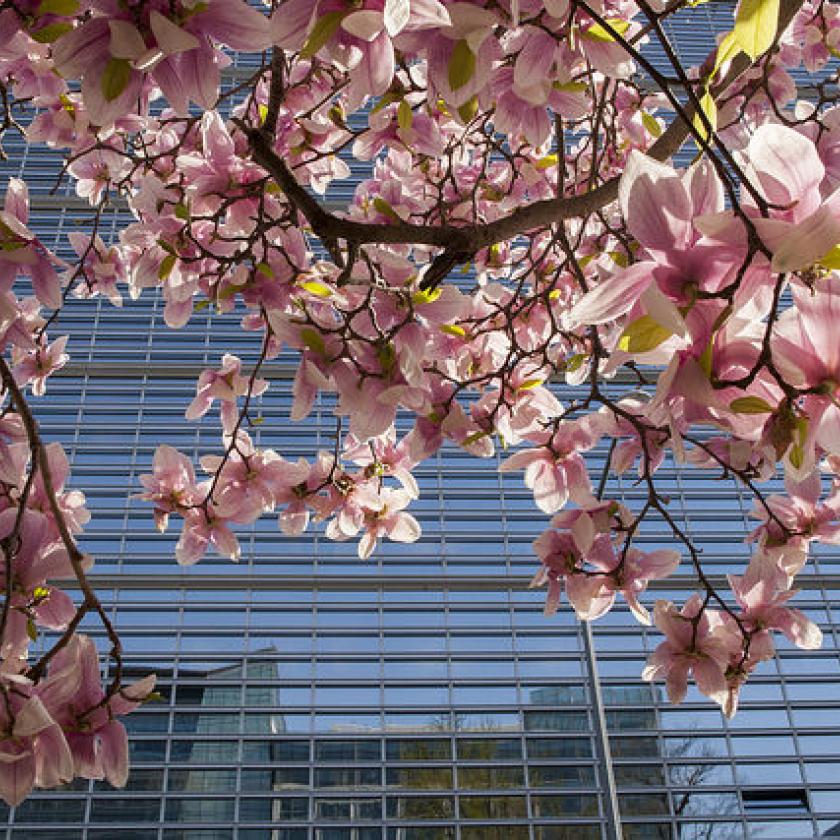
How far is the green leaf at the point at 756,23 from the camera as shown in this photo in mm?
455

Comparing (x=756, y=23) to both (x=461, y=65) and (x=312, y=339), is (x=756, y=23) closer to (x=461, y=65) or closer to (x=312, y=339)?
(x=461, y=65)

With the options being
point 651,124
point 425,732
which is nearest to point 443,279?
point 651,124

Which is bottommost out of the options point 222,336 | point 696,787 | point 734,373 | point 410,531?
point 734,373

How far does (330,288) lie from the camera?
99 cm

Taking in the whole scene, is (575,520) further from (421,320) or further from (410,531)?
(421,320)

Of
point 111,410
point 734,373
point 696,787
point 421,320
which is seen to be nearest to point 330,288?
point 421,320

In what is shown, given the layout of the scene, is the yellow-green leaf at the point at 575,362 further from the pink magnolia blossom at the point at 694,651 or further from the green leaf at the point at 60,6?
the green leaf at the point at 60,6

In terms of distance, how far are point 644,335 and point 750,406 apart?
71 mm

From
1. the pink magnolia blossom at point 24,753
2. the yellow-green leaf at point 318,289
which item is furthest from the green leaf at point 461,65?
the pink magnolia blossom at point 24,753

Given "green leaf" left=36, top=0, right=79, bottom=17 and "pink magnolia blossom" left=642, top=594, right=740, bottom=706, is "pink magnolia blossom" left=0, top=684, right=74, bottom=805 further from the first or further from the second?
"pink magnolia blossom" left=642, top=594, right=740, bottom=706

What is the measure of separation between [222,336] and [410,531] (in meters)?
1.77

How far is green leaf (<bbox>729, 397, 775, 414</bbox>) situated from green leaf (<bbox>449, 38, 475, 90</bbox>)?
306 millimetres

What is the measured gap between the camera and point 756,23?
1.50 ft

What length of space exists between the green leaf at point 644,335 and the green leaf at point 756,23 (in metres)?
0.15
